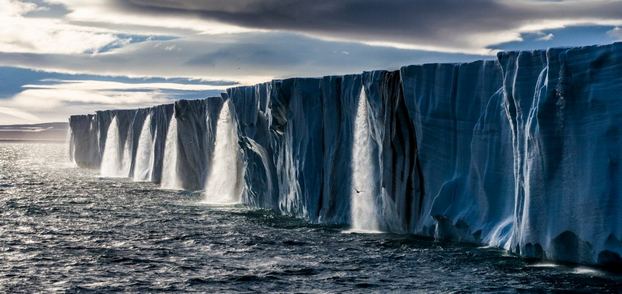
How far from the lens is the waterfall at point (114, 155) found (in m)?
60.0

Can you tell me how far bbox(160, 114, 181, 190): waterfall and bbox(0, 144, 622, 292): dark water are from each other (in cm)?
1547

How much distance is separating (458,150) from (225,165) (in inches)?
735

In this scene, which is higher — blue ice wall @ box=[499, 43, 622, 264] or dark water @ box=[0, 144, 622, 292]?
blue ice wall @ box=[499, 43, 622, 264]

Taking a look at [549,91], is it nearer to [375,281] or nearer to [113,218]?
[375,281]

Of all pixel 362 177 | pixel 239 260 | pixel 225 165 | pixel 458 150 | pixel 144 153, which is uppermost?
pixel 144 153

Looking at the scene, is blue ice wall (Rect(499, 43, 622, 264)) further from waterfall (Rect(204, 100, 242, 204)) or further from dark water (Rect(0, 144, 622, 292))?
waterfall (Rect(204, 100, 242, 204))

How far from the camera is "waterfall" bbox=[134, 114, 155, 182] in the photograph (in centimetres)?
5384

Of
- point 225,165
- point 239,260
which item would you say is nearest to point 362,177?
point 239,260

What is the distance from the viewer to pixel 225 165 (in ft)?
123

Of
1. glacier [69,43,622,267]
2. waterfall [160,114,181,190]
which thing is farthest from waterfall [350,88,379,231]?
waterfall [160,114,181,190]

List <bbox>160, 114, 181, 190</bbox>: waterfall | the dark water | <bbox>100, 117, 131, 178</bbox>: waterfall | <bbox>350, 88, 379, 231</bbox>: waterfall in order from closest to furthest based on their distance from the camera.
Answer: the dark water < <bbox>350, 88, 379, 231</bbox>: waterfall < <bbox>160, 114, 181, 190</bbox>: waterfall < <bbox>100, 117, 131, 178</bbox>: waterfall

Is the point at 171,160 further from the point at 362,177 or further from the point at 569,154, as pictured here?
the point at 569,154

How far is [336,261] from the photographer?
1839 cm

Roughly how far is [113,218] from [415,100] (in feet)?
40.6
